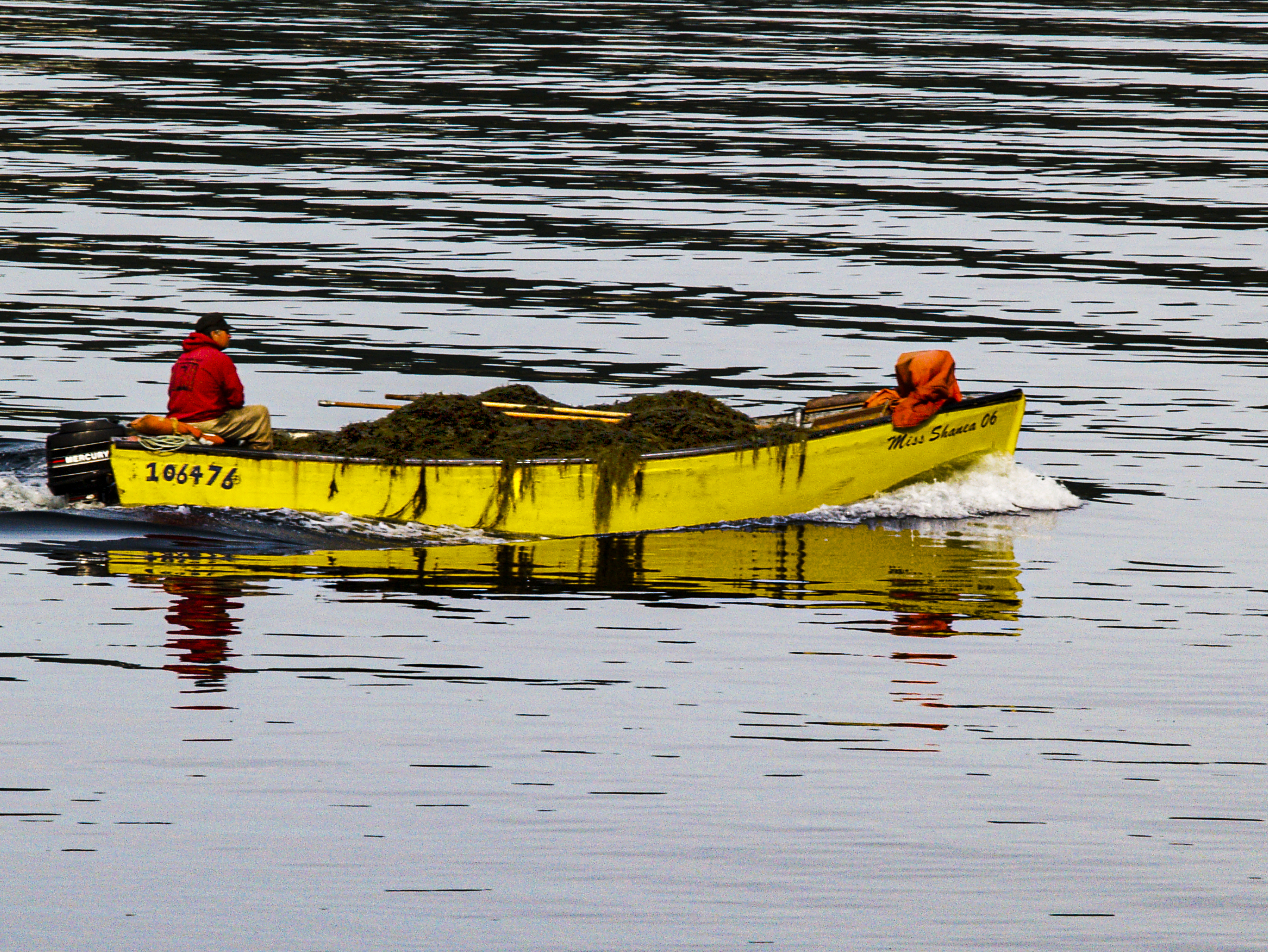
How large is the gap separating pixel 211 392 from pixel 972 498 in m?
7.42

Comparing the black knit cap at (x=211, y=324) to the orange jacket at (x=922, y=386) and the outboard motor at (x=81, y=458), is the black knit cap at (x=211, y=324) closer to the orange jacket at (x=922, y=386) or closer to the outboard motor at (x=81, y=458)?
the outboard motor at (x=81, y=458)

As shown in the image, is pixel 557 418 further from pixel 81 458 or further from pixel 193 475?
pixel 81 458

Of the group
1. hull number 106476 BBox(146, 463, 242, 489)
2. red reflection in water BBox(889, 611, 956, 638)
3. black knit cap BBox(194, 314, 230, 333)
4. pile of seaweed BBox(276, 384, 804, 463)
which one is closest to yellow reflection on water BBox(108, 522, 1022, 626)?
red reflection in water BBox(889, 611, 956, 638)

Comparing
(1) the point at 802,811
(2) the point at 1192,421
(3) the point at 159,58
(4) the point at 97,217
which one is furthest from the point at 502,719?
(3) the point at 159,58

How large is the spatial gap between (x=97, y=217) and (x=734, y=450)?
21.3 m

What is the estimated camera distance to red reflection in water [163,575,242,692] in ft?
45.7

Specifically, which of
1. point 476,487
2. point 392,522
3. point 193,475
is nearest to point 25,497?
point 193,475

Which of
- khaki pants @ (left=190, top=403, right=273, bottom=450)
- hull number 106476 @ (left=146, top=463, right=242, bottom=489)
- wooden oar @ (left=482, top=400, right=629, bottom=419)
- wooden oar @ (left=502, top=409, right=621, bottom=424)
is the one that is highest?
wooden oar @ (left=482, top=400, right=629, bottom=419)

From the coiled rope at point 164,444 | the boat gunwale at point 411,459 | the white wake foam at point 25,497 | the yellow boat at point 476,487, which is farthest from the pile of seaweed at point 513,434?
the white wake foam at point 25,497

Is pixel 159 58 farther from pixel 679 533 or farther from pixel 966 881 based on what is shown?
pixel 966 881

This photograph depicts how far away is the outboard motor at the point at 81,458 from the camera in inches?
749

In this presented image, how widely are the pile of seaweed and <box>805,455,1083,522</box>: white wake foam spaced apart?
1.07 metres

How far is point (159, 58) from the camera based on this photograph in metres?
64.1

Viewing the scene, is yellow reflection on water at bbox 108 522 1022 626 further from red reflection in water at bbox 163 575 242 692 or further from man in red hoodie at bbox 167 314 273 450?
man in red hoodie at bbox 167 314 273 450
